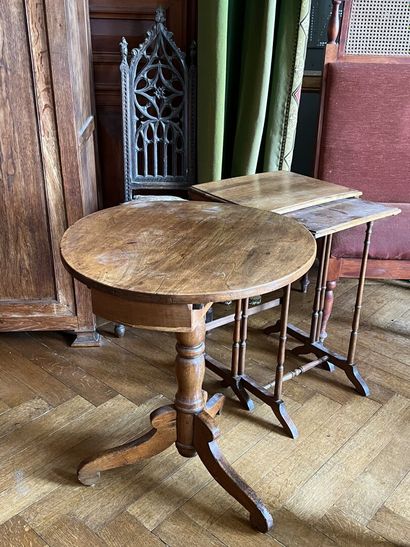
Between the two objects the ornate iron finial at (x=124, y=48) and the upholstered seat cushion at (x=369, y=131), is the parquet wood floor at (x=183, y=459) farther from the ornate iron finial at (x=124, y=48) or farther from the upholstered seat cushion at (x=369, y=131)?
the ornate iron finial at (x=124, y=48)

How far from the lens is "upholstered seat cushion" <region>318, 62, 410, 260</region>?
215 centimetres

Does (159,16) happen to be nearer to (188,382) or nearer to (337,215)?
(337,215)

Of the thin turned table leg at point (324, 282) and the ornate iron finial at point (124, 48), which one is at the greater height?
the ornate iron finial at point (124, 48)

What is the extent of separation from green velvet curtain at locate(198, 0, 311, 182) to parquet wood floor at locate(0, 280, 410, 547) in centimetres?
75

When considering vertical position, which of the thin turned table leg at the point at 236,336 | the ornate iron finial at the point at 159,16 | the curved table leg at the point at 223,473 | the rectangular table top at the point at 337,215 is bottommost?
the curved table leg at the point at 223,473

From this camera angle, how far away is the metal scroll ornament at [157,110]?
213cm

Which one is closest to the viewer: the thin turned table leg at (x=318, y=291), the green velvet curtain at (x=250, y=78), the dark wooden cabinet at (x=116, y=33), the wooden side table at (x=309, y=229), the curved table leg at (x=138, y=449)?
the curved table leg at (x=138, y=449)

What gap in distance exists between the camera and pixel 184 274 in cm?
114

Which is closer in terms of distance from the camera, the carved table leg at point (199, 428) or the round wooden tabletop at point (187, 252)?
the round wooden tabletop at point (187, 252)

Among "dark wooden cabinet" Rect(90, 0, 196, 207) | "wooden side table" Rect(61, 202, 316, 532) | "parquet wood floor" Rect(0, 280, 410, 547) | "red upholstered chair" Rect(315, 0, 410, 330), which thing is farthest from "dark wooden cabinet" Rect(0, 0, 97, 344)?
"red upholstered chair" Rect(315, 0, 410, 330)

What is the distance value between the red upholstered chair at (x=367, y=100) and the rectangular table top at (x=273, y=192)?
42cm

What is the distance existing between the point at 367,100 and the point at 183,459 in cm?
151

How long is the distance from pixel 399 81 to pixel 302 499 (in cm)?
158

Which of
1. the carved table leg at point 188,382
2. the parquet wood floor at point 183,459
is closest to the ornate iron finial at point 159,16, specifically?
the parquet wood floor at point 183,459
